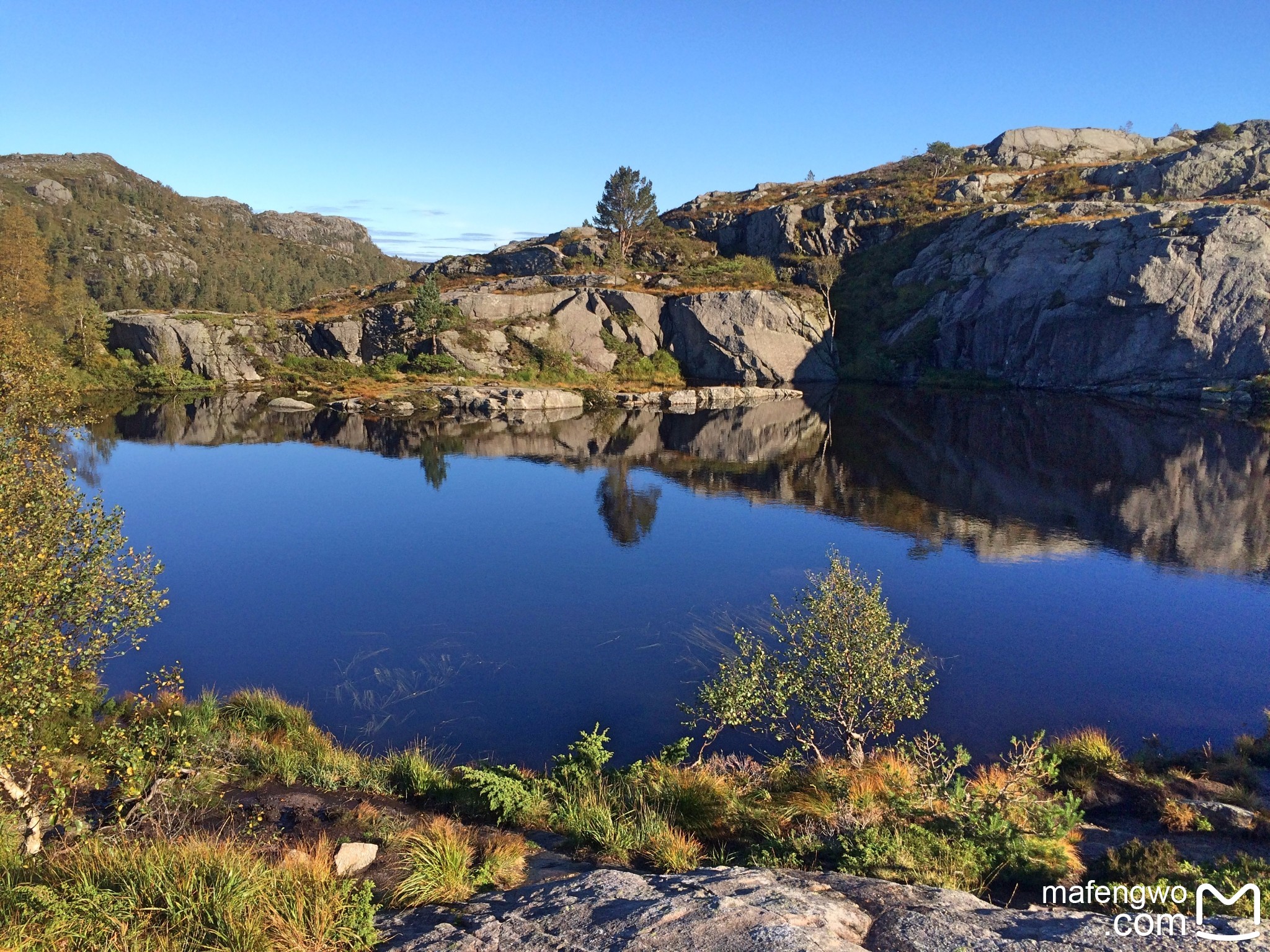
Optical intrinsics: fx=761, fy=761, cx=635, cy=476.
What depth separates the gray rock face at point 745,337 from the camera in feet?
299

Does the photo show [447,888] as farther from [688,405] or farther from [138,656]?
[688,405]

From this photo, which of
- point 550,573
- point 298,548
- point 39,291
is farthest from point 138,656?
point 39,291

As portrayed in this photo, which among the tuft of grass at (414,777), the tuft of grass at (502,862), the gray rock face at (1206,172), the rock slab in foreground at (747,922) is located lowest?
the tuft of grass at (414,777)

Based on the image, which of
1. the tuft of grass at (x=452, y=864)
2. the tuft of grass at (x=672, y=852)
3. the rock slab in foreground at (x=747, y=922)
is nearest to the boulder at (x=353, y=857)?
the tuft of grass at (x=452, y=864)

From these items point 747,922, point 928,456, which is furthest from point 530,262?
point 747,922

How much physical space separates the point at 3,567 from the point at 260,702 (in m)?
9.50

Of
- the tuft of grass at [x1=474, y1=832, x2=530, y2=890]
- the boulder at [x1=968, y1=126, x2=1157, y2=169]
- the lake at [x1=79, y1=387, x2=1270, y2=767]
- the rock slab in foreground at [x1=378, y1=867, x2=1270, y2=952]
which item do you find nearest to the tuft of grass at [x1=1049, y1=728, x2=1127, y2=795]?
the lake at [x1=79, y1=387, x2=1270, y2=767]

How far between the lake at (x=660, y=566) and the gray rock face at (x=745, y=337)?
33040mm

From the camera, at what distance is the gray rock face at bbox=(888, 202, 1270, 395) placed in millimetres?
73625

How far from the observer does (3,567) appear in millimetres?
10227

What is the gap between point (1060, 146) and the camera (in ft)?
456

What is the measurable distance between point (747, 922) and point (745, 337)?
86456 mm

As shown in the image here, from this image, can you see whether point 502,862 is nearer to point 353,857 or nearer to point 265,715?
point 353,857

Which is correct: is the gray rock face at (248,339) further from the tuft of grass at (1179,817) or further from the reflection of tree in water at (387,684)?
the tuft of grass at (1179,817)
